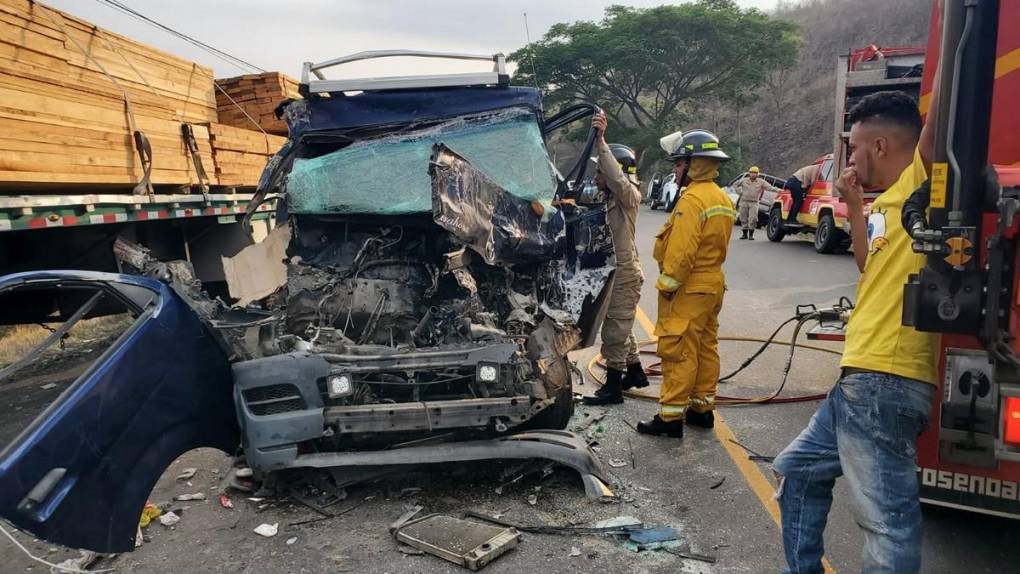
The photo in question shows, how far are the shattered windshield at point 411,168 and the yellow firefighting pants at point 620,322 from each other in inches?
43.2

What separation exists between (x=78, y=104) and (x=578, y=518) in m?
4.55

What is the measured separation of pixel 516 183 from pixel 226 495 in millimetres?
2426

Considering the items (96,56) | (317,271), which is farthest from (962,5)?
(96,56)

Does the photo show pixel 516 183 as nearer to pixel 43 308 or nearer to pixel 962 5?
pixel 962 5

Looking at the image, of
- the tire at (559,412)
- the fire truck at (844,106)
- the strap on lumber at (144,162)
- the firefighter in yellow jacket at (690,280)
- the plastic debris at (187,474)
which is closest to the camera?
the tire at (559,412)

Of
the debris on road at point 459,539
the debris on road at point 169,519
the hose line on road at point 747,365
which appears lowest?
the debris on road at point 169,519

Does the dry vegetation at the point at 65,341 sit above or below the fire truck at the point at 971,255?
below

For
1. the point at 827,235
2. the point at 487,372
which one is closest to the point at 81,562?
the point at 487,372

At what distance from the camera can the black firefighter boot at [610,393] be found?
5.06 m

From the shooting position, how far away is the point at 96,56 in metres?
5.64

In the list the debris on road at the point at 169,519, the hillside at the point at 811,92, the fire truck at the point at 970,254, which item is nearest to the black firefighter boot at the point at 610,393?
the debris on road at the point at 169,519

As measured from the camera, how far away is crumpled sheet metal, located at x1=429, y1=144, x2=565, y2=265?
365cm

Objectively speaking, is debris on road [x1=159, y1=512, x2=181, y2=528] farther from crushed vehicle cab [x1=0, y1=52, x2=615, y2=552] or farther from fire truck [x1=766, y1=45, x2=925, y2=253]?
fire truck [x1=766, y1=45, x2=925, y2=253]

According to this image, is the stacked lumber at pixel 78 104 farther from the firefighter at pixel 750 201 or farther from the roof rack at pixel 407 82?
the firefighter at pixel 750 201
